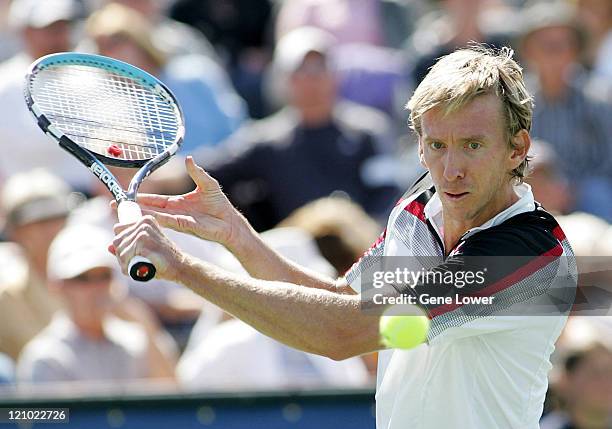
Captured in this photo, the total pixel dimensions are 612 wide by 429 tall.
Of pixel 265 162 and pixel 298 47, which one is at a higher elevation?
pixel 298 47

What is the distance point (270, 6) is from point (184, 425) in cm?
518

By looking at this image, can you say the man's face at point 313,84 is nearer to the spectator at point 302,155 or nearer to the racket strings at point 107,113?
the spectator at point 302,155

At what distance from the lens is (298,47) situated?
823cm

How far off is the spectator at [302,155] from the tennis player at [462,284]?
13.4 ft

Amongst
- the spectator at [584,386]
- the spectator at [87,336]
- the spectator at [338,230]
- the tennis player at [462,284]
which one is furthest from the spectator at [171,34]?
the tennis player at [462,284]

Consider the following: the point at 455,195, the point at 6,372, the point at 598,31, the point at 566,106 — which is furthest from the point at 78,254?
the point at 598,31

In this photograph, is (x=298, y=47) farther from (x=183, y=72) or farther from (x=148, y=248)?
(x=148, y=248)

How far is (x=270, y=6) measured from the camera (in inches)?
400

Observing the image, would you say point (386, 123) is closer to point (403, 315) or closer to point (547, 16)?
point (547, 16)

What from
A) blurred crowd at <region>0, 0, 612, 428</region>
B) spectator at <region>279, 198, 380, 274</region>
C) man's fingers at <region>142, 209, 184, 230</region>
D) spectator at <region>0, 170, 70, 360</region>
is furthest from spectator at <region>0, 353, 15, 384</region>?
man's fingers at <region>142, 209, 184, 230</region>

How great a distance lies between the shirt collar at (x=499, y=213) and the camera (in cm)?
356

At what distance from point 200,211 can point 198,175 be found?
5.9 inches

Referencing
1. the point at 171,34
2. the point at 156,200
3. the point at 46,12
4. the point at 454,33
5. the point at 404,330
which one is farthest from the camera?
the point at 171,34

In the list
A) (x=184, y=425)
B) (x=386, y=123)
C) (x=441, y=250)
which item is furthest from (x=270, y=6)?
(x=441, y=250)
